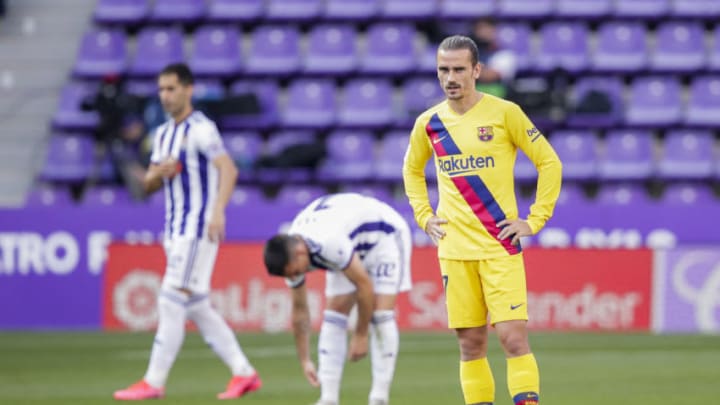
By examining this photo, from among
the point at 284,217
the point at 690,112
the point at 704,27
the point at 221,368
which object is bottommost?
the point at 221,368

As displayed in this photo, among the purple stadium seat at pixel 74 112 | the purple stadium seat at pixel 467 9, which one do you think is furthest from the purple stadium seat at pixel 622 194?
the purple stadium seat at pixel 74 112

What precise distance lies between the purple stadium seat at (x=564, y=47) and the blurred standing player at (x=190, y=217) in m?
9.75

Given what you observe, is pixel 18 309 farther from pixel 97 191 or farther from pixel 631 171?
pixel 631 171

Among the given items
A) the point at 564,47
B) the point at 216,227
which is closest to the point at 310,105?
the point at 564,47

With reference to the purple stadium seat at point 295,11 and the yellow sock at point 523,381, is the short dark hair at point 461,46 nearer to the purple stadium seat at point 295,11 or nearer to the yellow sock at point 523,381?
the yellow sock at point 523,381

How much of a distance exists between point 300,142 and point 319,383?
9.71 m

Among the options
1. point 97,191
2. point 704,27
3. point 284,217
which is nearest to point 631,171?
point 704,27

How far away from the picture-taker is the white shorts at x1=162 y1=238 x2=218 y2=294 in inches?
361

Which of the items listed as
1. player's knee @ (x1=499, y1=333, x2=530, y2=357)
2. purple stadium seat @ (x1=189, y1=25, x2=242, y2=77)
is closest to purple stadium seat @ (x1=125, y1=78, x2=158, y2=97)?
purple stadium seat @ (x1=189, y1=25, x2=242, y2=77)

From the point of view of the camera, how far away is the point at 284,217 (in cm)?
1544

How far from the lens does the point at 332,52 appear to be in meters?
19.2

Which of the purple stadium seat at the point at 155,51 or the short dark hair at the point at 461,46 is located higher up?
the purple stadium seat at the point at 155,51

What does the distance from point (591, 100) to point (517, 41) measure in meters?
1.66

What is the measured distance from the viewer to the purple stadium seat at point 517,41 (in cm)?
1852
